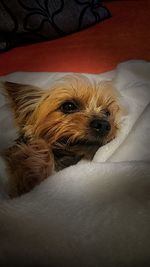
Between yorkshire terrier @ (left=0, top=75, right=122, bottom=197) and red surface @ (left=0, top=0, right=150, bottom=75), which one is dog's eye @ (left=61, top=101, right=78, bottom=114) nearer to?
yorkshire terrier @ (left=0, top=75, right=122, bottom=197)

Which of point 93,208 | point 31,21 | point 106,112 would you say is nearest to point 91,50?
point 31,21

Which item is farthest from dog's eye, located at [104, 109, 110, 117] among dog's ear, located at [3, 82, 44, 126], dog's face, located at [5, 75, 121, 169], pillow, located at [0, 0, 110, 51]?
pillow, located at [0, 0, 110, 51]

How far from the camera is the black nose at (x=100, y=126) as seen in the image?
3.00 ft

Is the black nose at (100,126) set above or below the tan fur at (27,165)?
above

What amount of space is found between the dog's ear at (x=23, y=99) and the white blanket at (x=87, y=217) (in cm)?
17

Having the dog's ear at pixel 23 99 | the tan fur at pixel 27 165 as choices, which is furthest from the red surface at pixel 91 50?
the tan fur at pixel 27 165

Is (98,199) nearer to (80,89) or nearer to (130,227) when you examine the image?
(130,227)

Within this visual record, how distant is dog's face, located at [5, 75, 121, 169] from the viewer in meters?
0.90

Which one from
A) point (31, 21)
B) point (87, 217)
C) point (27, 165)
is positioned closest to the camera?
point (87, 217)

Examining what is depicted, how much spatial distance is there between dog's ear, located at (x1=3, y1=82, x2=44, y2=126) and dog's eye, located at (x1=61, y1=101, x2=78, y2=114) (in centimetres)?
7

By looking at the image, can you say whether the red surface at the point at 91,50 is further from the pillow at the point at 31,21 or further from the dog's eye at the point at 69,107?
the dog's eye at the point at 69,107

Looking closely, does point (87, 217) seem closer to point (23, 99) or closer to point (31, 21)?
point (23, 99)

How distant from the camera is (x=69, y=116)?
3.02ft

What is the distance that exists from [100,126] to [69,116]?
0.24 feet
